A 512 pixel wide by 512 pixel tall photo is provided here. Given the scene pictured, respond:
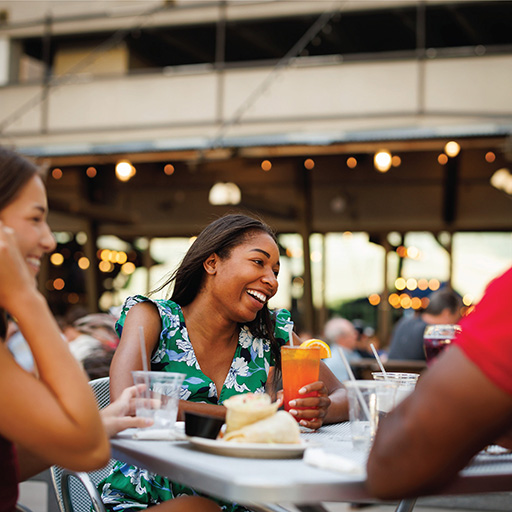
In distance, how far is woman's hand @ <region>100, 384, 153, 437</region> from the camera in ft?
5.68

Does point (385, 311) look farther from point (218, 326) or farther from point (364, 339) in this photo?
point (218, 326)

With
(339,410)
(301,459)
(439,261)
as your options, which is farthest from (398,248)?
(301,459)

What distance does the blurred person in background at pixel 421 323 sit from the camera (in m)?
6.54

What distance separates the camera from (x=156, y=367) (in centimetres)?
243

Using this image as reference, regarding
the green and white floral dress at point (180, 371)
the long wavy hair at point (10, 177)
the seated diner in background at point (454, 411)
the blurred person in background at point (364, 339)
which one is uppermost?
the long wavy hair at point (10, 177)

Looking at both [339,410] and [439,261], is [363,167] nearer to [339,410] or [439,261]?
[439,261]

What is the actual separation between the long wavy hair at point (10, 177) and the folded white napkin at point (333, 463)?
69cm

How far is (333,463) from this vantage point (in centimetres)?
134

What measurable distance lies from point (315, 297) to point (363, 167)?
8.28 feet

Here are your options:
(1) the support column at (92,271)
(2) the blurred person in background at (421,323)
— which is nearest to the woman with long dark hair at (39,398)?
(2) the blurred person in background at (421,323)

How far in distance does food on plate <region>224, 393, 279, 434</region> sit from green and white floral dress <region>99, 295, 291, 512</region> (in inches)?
24.0

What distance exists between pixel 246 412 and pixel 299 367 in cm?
51

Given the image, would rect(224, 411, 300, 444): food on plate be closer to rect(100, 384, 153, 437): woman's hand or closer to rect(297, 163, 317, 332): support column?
rect(100, 384, 153, 437): woman's hand

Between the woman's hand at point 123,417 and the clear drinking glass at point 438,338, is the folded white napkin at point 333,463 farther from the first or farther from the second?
the clear drinking glass at point 438,338
